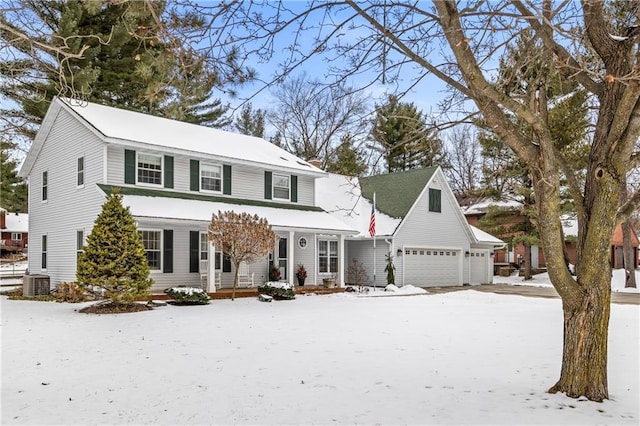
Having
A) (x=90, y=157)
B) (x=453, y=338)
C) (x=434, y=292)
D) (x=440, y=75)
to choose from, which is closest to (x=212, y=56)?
(x=440, y=75)

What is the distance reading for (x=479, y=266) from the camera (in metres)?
29.5

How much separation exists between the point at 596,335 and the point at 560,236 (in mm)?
1131

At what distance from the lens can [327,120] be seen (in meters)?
36.2

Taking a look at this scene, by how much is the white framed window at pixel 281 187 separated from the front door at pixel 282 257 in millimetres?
1783

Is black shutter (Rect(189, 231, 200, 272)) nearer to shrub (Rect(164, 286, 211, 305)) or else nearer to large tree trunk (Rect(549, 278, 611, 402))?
shrub (Rect(164, 286, 211, 305))

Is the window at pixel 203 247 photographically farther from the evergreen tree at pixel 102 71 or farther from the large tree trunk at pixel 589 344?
the large tree trunk at pixel 589 344

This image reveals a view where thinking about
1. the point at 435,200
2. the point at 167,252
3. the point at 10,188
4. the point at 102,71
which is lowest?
the point at 167,252

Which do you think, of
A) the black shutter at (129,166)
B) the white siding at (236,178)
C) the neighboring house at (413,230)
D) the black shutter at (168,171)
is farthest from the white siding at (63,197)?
the neighboring house at (413,230)

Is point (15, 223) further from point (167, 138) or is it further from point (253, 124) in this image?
point (167, 138)

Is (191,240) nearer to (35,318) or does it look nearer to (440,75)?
(35,318)

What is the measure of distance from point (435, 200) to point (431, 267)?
3.31 metres

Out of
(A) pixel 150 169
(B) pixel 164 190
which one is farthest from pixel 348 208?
(A) pixel 150 169

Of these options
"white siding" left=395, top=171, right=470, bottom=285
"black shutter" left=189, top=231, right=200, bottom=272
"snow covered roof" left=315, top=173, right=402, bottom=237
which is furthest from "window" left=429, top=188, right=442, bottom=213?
"black shutter" left=189, top=231, right=200, bottom=272

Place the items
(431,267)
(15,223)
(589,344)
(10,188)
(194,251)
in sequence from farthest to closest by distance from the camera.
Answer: (15,223), (10,188), (431,267), (194,251), (589,344)
